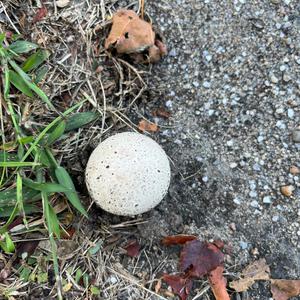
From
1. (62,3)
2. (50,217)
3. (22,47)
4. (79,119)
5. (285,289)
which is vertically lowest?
(285,289)

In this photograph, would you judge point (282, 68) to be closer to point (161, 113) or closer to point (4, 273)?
point (161, 113)

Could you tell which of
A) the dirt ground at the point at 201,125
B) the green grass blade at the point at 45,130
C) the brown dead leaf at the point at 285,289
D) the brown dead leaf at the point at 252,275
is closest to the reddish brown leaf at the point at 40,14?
the dirt ground at the point at 201,125

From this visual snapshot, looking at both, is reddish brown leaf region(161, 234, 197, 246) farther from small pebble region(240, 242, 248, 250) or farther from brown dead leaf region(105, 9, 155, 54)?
brown dead leaf region(105, 9, 155, 54)

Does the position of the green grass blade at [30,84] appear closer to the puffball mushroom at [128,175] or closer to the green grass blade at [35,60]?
the green grass blade at [35,60]

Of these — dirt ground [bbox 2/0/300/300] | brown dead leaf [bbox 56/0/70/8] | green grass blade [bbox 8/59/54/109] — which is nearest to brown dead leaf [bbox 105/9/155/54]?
dirt ground [bbox 2/0/300/300]

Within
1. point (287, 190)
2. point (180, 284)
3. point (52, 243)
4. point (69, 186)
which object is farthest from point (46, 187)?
point (287, 190)

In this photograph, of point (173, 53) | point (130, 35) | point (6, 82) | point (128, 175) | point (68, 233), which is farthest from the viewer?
point (173, 53)

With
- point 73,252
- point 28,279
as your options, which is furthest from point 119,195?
point 28,279
